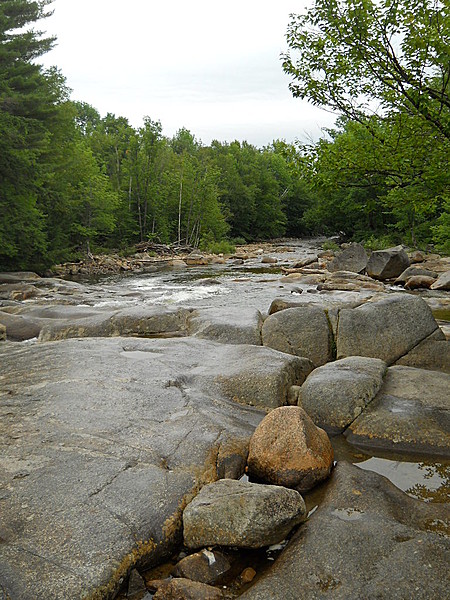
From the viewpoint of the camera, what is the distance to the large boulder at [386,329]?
7.97 m

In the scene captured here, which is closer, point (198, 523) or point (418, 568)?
point (418, 568)

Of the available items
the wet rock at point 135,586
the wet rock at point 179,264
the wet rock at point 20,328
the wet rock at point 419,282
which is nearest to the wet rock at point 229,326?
the wet rock at point 20,328

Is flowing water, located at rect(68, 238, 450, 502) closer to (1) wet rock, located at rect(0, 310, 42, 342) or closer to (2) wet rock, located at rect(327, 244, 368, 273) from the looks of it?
(2) wet rock, located at rect(327, 244, 368, 273)

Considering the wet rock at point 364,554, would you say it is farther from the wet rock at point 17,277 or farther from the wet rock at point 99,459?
the wet rock at point 17,277

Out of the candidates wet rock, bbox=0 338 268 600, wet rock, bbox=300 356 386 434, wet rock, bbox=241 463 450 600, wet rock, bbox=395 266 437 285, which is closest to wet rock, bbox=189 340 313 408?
wet rock, bbox=0 338 268 600

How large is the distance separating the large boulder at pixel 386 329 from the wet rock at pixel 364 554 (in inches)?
151

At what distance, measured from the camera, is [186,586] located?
327 centimetres

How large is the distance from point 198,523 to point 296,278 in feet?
57.3

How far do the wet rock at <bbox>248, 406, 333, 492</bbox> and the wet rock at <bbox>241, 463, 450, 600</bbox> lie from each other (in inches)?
12.9

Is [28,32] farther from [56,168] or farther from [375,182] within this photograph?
[375,182]

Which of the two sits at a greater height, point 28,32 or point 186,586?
point 28,32

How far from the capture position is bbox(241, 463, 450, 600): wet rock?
3156 millimetres

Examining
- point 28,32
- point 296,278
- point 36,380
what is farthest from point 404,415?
point 28,32

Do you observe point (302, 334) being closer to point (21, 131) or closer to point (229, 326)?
point (229, 326)
